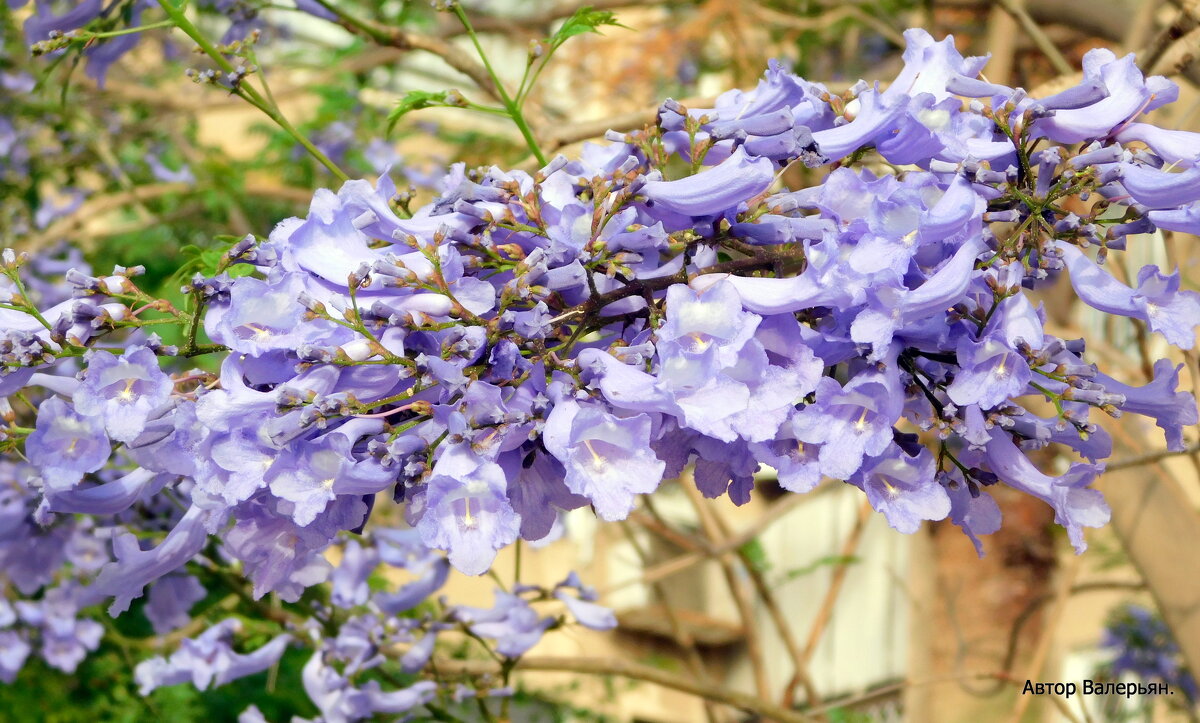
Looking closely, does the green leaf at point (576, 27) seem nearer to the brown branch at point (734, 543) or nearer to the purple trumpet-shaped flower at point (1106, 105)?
the purple trumpet-shaped flower at point (1106, 105)

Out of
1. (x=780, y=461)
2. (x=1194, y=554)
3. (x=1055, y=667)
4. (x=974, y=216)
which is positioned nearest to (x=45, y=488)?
(x=780, y=461)

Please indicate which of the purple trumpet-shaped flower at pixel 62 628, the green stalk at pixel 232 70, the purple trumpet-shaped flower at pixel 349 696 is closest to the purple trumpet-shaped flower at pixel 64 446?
the green stalk at pixel 232 70

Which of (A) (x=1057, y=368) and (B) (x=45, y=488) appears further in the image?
(B) (x=45, y=488)

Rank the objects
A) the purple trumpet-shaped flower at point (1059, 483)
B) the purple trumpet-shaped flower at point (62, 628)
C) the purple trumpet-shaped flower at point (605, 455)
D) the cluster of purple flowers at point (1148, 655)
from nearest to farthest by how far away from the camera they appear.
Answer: the purple trumpet-shaped flower at point (605, 455) < the purple trumpet-shaped flower at point (1059, 483) < the purple trumpet-shaped flower at point (62, 628) < the cluster of purple flowers at point (1148, 655)

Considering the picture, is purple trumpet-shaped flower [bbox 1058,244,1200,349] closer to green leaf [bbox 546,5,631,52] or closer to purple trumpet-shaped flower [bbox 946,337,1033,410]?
purple trumpet-shaped flower [bbox 946,337,1033,410]

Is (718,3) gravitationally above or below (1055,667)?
above

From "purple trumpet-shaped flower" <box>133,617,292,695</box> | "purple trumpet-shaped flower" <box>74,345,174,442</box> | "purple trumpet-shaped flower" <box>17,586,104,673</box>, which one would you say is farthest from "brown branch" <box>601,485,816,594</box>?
"purple trumpet-shaped flower" <box>74,345,174,442</box>

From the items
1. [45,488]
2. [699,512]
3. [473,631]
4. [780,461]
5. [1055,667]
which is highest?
[780,461]

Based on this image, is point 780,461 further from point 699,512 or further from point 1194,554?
point 699,512
